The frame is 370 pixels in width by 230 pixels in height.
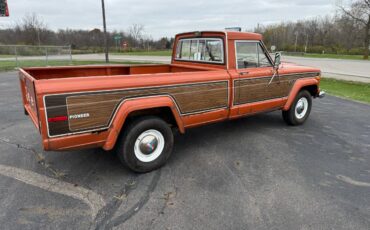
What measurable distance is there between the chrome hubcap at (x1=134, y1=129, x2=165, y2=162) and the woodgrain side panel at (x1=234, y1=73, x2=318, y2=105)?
4.84 ft

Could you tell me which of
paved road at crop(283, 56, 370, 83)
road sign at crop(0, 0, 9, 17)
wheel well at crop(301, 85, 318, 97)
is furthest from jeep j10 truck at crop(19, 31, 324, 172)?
road sign at crop(0, 0, 9, 17)

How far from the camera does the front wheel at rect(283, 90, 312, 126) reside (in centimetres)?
537

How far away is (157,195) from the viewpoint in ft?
9.80

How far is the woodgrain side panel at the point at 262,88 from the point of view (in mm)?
4234

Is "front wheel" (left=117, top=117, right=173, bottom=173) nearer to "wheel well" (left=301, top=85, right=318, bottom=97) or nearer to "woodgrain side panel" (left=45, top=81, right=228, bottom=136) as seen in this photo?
"woodgrain side panel" (left=45, top=81, right=228, bottom=136)

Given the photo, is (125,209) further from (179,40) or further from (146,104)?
(179,40)

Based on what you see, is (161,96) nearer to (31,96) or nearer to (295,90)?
(31,96)

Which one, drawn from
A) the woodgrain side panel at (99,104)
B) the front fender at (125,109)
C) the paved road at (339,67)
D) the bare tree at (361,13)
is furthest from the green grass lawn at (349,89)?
the bare tree at (361,13)

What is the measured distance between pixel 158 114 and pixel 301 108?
11.5 feet

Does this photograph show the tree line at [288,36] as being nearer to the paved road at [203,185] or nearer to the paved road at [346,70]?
the paved road at [346,70]

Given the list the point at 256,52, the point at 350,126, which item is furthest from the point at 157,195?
the point at 350,126

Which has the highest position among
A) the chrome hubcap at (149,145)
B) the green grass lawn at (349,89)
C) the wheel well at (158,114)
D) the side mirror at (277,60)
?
the side mirror at (277,60)

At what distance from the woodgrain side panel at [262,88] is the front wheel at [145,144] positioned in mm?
1418

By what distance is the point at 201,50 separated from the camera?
15.6 feet
